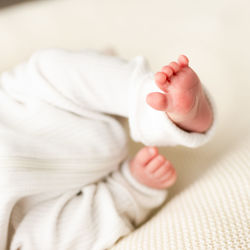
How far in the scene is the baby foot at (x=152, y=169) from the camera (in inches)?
23.8

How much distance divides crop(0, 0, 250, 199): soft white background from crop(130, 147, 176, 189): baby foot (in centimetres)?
9

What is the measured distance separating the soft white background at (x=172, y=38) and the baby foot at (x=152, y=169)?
0.09m

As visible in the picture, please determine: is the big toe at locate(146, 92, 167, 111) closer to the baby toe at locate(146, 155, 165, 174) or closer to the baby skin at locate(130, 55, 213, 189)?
the baby skin at locate(130, 55, 213, 189)

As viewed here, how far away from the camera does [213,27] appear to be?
790 mm

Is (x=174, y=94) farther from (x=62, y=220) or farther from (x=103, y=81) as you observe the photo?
(x=62, y=220)

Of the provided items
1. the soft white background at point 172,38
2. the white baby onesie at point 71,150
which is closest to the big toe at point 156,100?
the white baby onesie at point 71,150

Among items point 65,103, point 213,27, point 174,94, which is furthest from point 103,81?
point 213,27

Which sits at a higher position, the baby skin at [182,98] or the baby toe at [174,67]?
the baby toe at [174,67]

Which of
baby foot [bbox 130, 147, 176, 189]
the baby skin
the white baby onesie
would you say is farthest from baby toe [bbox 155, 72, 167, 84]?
baby foot [bbox 130, 147, 176, 189]

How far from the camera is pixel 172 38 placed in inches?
32.0

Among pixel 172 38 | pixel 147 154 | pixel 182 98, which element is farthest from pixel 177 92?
pixel 172 38

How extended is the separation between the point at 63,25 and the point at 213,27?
392 millimetres

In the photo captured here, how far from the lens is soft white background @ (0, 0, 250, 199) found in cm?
72

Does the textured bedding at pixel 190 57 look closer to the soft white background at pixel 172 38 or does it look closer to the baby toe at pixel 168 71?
the soft white background at pixel 172 38
